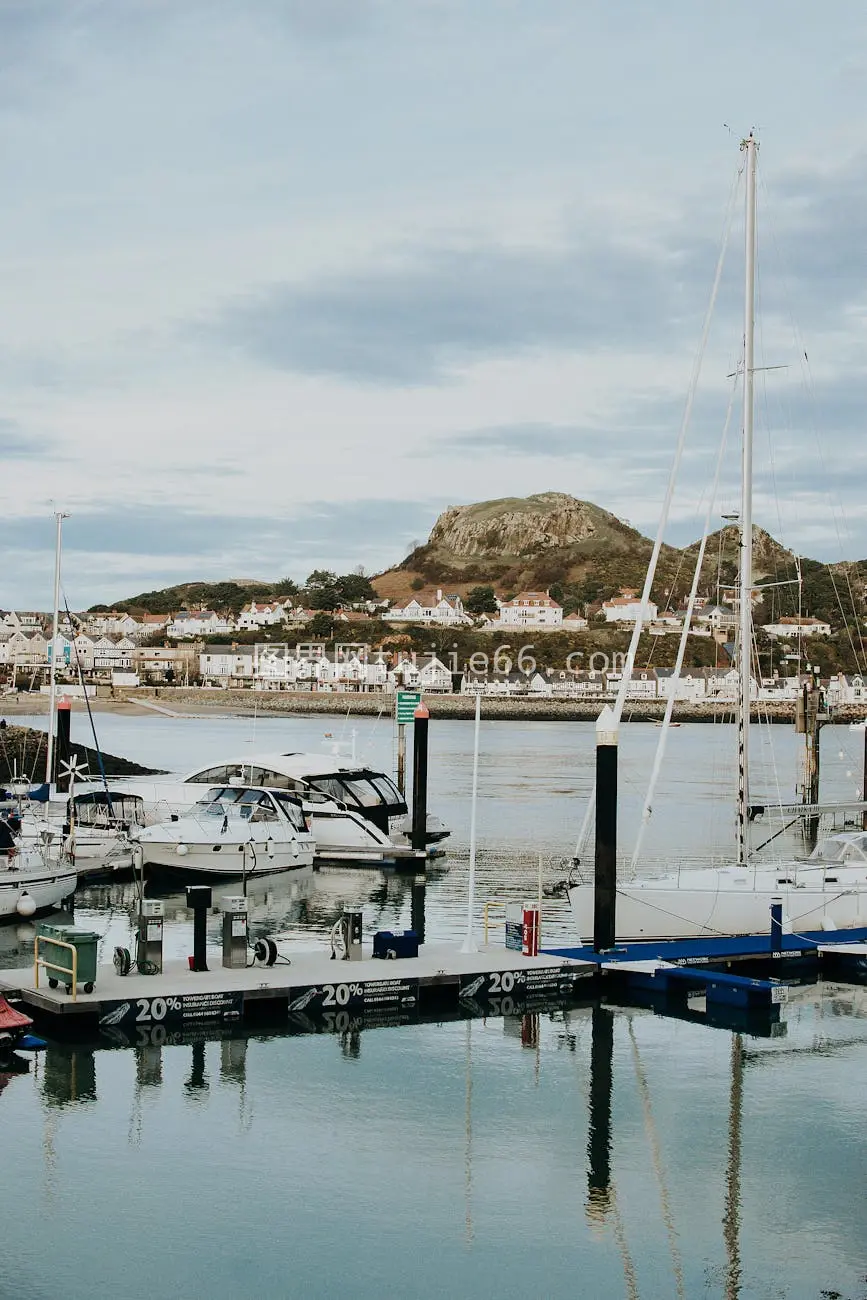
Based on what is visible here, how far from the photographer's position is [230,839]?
36719 millimetres

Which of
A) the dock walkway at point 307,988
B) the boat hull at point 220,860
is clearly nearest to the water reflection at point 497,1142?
the dock walkway at point 307,988

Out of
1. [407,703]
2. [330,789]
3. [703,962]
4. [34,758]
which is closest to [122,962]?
[703,962]

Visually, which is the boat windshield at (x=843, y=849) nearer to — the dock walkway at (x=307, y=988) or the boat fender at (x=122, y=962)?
the dock walkway at (x=307, y=988)

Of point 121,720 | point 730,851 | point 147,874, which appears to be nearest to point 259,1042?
point 147,874

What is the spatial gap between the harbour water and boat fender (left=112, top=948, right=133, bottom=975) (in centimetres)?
190

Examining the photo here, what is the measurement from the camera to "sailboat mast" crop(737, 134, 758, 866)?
2786 cm

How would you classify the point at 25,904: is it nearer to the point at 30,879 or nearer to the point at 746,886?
the point at 30,879

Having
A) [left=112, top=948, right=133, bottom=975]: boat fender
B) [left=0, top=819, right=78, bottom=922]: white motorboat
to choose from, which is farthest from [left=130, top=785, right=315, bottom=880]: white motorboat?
[left=112, top=948, right=133, bottom=975]: boat fender

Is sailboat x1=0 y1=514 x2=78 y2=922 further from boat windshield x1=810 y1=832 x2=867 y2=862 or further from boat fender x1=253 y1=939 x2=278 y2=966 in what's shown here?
boat windshield x1=810 y1=832 x2=867 y2=862

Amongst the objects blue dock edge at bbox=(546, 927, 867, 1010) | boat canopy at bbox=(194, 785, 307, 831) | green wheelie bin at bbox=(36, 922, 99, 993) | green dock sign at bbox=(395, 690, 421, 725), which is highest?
green dock sign at bbox=(395, 690, 421, 725)

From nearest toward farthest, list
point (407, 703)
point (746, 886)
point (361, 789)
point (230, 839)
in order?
point (746, 886) → point (230, 839) → point (361, 789) → point (407, 703)

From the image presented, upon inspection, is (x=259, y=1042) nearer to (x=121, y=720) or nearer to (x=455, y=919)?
(x=455, y=919)

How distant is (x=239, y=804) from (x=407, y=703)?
9.38m

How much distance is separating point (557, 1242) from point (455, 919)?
17655 millimetres
